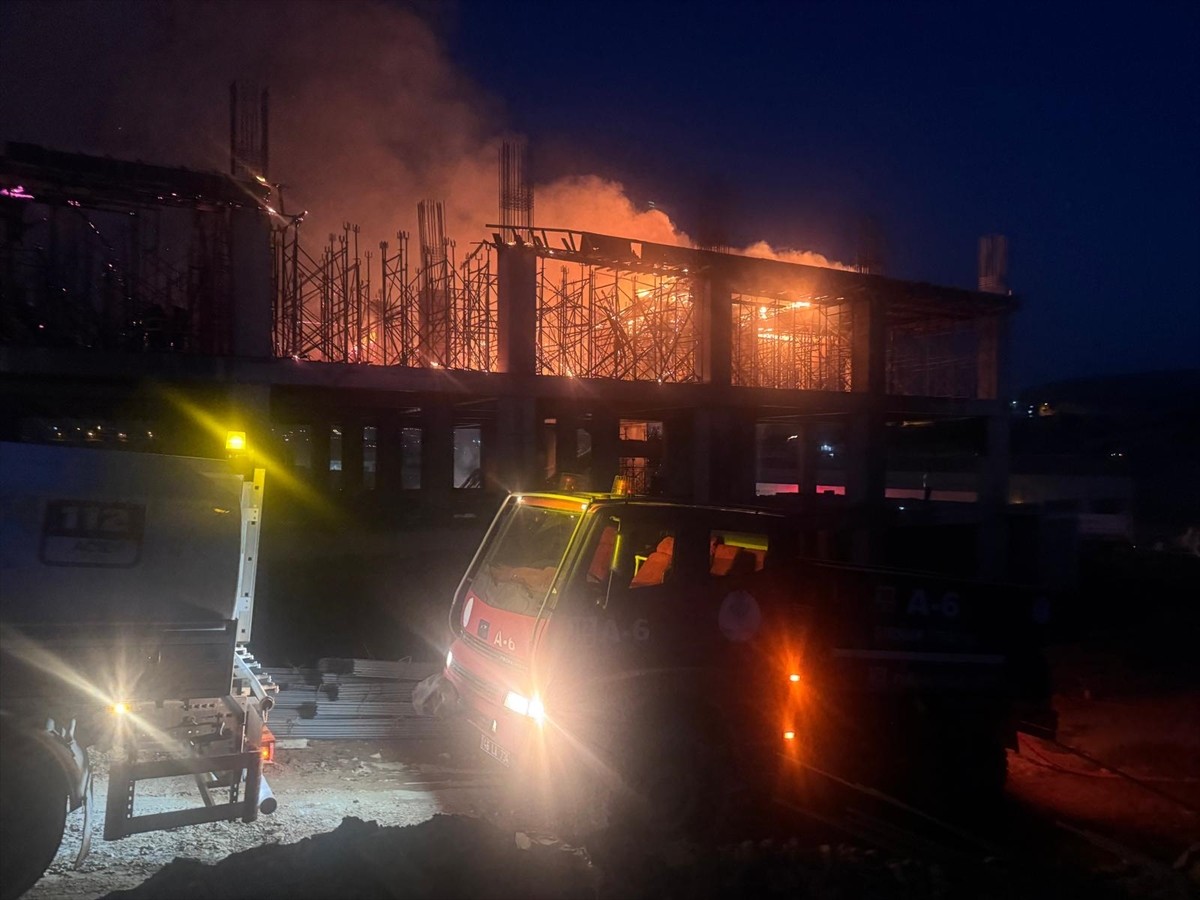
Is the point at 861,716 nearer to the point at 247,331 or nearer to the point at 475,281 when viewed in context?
the point at 247,331

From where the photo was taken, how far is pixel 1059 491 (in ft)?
117

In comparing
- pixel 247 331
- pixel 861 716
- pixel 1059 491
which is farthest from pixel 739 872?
pixel 1059 491

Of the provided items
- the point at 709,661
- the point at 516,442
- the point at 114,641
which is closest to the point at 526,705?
the point at 709,661

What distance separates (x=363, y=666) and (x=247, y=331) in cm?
890

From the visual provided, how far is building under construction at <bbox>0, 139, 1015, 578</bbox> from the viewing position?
14.6 metres

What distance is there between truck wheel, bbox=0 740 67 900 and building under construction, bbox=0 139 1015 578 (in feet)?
19.6

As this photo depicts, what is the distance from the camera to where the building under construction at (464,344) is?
48.0 ft

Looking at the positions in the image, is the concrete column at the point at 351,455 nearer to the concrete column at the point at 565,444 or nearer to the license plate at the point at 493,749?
the concrete column at the point at 565,444

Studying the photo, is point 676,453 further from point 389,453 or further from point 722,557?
point 722,557

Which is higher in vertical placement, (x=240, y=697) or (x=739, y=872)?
(x=240, y=697)

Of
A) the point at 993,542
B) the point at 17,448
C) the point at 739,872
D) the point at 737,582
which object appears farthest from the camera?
the point at 993,542

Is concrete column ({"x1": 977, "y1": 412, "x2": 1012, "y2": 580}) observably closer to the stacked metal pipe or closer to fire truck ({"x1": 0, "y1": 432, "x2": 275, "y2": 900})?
the stacked metal pipe

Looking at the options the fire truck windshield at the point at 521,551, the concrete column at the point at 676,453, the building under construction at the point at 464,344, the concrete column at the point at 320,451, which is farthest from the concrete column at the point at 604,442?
the fire truck windshield at the point at 521,551

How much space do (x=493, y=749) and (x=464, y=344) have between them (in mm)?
13195
